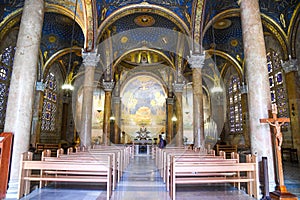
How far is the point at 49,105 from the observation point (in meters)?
17.9

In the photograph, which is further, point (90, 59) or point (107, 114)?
point (107, 114)

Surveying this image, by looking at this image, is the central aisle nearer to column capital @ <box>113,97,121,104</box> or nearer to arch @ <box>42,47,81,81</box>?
arch @ <box>42,47,81,81</box>

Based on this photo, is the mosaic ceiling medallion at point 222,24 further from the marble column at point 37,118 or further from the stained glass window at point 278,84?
A: the marble column at point 37,118

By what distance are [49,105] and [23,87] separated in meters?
14.7

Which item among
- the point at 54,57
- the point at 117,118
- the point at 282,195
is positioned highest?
the point at 54,57

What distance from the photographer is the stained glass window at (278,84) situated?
1226cm

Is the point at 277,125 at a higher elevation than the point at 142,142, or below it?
higher

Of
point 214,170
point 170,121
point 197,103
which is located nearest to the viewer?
point 214,170

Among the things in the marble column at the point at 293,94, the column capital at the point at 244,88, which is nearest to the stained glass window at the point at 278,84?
the marble column at the point at 293,94

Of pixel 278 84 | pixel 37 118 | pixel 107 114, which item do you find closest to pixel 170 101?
pixel 107 114

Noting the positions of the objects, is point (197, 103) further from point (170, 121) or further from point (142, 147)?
point (142, 147)

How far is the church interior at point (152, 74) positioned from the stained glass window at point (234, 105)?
3.9 inches

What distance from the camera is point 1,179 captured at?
12.9 ft

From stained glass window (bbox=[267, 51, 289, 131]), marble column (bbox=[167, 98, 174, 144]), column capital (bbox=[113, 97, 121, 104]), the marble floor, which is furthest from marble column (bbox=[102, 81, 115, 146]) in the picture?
stained glass window (bbox=[267, 51, 289, 131])
